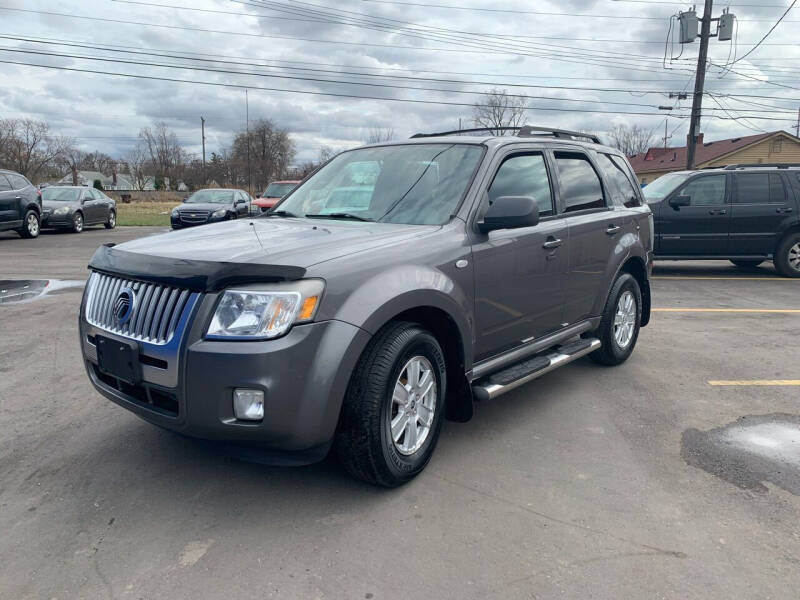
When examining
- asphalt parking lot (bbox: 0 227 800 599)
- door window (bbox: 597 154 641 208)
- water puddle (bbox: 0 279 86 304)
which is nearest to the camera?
asphalt parking lot (bbox: 0 227 800 599)

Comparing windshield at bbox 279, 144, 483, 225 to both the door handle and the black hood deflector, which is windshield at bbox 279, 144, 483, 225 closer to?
the door handle

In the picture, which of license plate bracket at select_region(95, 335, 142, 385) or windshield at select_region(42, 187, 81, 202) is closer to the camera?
license plate bracket at select_region(95, 335, 142, 385)

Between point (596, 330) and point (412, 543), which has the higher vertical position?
point (596, 330)

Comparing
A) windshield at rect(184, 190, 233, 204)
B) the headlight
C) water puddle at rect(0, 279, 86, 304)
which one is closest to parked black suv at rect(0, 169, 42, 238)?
windshield at rect(184, 190, 233, 204)

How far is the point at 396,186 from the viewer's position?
13.1ft

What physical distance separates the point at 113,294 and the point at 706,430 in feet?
12.1

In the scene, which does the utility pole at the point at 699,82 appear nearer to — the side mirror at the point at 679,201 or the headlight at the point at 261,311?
the side mirror at the point at 679,201

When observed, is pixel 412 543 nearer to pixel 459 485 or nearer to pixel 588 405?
pixel 459 485

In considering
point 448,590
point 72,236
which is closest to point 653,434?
point 448,590

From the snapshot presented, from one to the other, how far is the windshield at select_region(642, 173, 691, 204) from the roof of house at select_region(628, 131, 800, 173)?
23.3 m

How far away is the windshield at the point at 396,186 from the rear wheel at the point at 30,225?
1499cm

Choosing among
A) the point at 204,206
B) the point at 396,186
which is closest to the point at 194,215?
the point at 204,206

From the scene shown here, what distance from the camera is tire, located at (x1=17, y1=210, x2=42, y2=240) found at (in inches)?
650

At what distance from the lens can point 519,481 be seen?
3311mm
